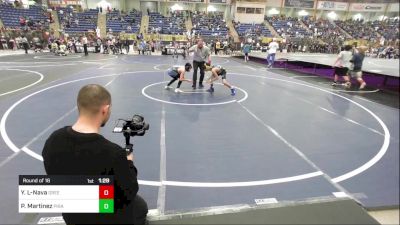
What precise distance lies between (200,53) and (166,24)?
21.5 meters

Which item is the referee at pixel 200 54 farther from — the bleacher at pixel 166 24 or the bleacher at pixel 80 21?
the bleacher at pixel 166 24

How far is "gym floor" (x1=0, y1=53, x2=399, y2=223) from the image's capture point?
2.94 meters

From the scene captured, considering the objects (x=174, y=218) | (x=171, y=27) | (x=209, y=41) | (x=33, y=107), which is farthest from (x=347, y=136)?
(x=171, y=27)

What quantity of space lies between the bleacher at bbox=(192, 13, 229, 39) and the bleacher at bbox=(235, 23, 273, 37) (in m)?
2.35

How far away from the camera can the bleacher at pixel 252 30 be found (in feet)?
72.6

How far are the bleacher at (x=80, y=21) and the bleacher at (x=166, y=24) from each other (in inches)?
211

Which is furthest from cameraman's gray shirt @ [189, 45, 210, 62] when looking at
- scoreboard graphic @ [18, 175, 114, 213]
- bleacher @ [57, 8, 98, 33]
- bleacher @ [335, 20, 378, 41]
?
bleacher @ [57, 8, 98, 33]

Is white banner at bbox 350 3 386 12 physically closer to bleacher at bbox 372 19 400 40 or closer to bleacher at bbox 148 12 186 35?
bleacher at bbox 372 19 400 40

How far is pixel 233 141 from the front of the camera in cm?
444

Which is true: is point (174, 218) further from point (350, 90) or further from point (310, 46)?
point (310, 46)

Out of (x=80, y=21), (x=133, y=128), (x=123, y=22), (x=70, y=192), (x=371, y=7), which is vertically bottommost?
(x=70, y=192)

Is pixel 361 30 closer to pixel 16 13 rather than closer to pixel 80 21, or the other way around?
pixel 16 13

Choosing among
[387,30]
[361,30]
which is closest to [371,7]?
[387,30]

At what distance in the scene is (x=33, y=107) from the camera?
5957mm
